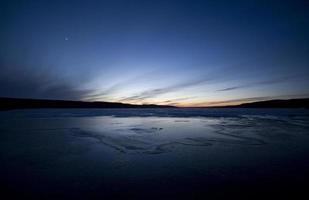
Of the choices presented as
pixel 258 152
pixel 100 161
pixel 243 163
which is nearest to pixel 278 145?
pixel 258 152

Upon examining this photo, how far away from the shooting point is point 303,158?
5406mm

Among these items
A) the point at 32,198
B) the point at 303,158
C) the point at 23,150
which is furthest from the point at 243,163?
the point at 23,150

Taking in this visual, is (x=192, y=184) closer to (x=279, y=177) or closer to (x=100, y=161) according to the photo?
(x=279, y=177)

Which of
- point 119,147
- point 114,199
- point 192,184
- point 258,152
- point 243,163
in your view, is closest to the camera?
point 114,199

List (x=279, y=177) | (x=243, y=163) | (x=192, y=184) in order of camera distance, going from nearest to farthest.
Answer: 1. (x=192, y=184)
2. (x=279, y=177)
3. (x=243, y=163)

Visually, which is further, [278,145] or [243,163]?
[278,145]

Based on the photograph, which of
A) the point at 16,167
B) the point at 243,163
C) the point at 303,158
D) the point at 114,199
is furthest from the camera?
the point at 303,158

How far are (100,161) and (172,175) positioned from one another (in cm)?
220

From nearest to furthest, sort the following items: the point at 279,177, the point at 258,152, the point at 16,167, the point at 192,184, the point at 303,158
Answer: the point at 192,184 < the point at 279,177 < the point at 16,167 < the point at 303,158 < the point at 258,152

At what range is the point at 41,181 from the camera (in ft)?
12.7

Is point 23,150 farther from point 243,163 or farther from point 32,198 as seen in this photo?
point 243,163

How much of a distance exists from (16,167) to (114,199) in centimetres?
318

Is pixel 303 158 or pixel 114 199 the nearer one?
pixel 114 199

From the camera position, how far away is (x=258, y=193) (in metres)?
3.37
